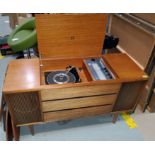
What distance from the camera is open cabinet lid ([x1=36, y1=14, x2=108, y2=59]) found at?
4.66 ft

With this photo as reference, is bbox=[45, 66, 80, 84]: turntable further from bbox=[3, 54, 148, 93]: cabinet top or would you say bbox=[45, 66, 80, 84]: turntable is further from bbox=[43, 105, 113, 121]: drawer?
bbox=[43, 105, 113, 121]: drawer

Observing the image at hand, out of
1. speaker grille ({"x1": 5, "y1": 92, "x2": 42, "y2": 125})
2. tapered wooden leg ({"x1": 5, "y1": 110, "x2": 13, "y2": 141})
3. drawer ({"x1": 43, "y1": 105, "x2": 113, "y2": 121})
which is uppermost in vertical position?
speaker grille ({"x1": 5, "y1": 92, "x2": 42, "y2": 125})

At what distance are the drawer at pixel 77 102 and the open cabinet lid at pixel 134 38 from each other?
60 centimetres

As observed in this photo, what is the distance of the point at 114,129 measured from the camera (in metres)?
1.75

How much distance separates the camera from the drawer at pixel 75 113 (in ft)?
4.89

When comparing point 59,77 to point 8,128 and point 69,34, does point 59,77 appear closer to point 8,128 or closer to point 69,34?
point 69,34

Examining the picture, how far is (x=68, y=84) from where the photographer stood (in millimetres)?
1295

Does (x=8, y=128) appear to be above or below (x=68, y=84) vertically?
below

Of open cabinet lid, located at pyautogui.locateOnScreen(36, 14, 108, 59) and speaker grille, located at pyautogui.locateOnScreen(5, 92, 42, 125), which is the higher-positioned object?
open cabinet lid, located at pyautogui.locateOnScreen(36, 14, 108, 59)

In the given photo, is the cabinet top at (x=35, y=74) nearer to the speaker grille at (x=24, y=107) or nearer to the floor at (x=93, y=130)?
the speaker grille at (x=24, y=107)

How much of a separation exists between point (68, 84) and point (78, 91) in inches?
4.5

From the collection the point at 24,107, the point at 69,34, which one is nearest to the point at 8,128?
the point at 24,107

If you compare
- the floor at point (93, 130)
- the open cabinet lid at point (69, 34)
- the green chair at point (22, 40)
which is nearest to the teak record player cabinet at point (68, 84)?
the open cabinet lid at point (69, 34)

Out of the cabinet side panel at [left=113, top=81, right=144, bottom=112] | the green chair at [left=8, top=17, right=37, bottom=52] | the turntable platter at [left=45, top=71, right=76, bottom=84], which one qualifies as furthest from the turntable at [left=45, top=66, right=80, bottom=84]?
the green chair at [left=8, top=17, right=37, bottom=52]
